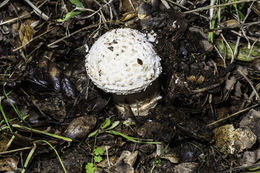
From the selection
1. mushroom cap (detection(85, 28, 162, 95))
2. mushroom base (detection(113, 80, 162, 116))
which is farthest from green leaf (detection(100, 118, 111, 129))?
mushroom cap (detection(85, 28, 162, 95))

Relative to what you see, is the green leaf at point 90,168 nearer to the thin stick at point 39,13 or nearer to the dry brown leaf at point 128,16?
the dry brown leaf at point 128,16

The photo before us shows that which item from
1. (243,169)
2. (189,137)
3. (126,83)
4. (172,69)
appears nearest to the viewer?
(126,83)

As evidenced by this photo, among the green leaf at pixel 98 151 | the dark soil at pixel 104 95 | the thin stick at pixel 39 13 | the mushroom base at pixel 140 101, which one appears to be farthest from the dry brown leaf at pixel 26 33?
the green leaf at pixel 98 151

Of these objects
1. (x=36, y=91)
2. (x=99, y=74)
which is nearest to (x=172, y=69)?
(x=99, y=74)

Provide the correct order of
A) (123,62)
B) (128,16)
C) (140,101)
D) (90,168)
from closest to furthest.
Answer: (123,62), (90,168), (140,101), (128,16)

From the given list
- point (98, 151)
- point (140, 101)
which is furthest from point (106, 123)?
point (140, 101)

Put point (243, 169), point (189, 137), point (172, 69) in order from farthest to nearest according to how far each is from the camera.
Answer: point (172, 69)
point (189, 137)
point (243, 169)

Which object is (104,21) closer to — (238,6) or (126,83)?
(126,83)

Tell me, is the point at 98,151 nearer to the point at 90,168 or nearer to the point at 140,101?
the point at 90,168
